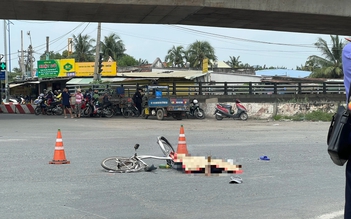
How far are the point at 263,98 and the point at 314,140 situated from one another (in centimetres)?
1474

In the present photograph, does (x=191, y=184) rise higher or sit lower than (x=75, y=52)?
lower

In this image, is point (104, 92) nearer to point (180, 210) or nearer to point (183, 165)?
point (183, 165)

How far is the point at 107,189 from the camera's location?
770cm

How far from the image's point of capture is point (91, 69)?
168 ft

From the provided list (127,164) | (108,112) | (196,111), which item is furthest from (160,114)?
(127,164)

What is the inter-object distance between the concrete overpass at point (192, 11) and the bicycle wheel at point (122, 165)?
48.7 ft

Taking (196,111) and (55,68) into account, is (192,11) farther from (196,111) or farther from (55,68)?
(55,68)

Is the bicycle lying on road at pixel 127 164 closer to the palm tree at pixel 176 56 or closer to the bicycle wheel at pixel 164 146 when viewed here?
the bicycle wheel at pixel 164 146

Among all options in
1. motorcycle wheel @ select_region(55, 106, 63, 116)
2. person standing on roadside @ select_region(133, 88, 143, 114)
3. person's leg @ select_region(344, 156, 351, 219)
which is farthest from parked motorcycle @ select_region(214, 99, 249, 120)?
person's leg @ select_region(344, 156, 351, 219)

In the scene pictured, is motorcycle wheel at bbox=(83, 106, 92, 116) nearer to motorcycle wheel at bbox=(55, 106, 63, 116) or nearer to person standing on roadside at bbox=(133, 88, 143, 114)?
person standing on roadside at bbox=(133, 88, 143, 114)

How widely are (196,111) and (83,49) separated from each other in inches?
1834

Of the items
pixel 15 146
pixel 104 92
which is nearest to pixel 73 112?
pixel 104 92

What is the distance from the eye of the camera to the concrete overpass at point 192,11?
23375 millimetres

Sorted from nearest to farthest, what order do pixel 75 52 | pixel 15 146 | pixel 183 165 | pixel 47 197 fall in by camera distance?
pixel 47 197
pixel 183 165
pixel 15 146
pixel 75 52
